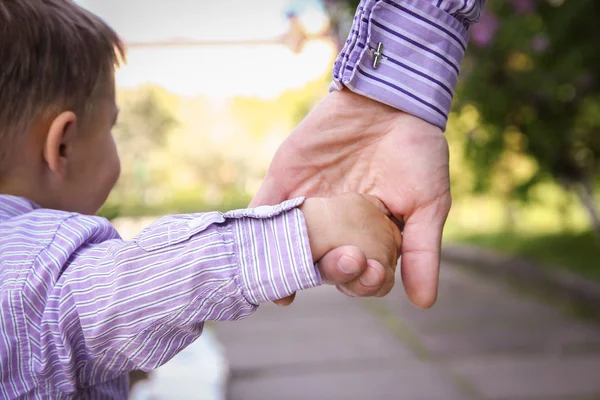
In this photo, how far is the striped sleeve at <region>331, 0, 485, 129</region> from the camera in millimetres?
1190

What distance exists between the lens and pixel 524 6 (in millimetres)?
3537

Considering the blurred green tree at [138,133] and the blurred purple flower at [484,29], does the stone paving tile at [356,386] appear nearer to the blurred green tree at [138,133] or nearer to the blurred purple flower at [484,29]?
the blurred green tree at [138,133]

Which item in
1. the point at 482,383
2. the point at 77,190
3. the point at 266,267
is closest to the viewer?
the point at 266,267

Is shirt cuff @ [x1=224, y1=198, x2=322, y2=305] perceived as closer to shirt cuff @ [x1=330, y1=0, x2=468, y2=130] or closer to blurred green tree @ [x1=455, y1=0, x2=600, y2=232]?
shirt cuff @ [x1=330, y1=0, x2=468, y2=130]

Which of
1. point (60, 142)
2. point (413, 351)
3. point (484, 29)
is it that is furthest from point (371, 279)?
point (413, 351)

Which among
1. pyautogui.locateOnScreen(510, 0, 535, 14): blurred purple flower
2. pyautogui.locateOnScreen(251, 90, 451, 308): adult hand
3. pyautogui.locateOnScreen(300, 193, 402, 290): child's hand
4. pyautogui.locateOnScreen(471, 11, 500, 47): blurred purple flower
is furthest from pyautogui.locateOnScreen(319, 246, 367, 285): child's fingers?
pyautogui.locateOnScreen(510, 0, 535, 14): blurred purple flower

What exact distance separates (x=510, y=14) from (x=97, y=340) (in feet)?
11.4

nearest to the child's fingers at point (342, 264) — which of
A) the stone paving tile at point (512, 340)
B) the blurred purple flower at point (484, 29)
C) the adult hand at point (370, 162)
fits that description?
the adult hand at point (370, 162)

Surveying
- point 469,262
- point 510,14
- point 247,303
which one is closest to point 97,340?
point 247,303

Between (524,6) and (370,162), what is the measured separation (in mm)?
2638

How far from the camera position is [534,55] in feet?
12.9

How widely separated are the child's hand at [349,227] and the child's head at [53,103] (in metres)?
0.43

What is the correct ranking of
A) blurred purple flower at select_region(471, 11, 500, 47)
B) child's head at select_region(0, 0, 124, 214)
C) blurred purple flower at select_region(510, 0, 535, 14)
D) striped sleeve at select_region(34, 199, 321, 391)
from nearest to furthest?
striped sleeve at select_region(34, 199, 321, 391) → child's head at select_region(0, 0, 124, 214) → blurred purple flower at select_region(471, 11, 500, 47) → blurred purple flower at select_region(510, 0, 535, 14)

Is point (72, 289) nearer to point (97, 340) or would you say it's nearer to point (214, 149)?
point (97, 340)
